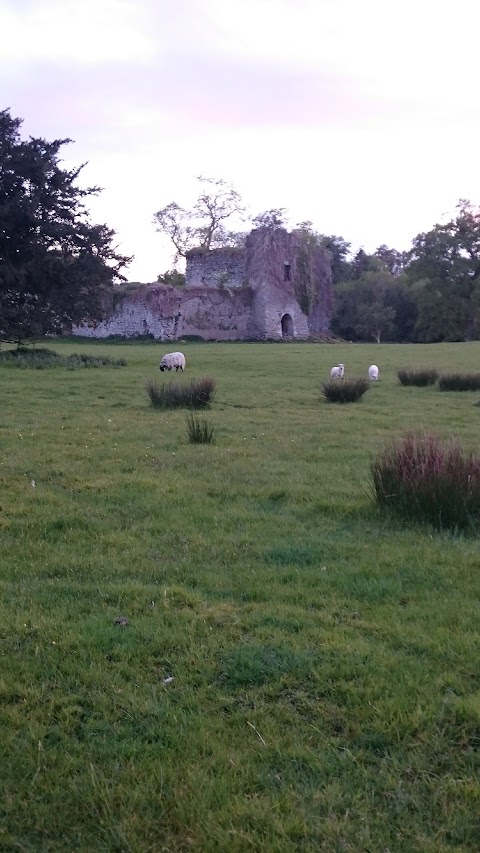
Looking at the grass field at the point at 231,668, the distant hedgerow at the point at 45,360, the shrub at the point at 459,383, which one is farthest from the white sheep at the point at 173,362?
the grass field at the point at 231,668

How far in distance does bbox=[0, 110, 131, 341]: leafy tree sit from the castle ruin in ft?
59.8

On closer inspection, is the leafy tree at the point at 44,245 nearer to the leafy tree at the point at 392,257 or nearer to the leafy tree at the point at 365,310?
the leafy tree at the point at 365,310

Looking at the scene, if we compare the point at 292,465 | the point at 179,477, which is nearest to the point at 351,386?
the point at 292,465

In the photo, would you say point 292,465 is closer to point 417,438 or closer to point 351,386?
point 417,438

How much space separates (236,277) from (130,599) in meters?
47.4

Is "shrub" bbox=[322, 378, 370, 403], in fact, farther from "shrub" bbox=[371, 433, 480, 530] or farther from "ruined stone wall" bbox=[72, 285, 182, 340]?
"ruined stone wall" bbox=[72, 285, 182, 340]

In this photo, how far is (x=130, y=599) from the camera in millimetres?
4453

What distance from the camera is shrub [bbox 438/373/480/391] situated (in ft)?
60.9

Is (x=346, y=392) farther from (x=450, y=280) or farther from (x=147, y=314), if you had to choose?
(x=450, y=280)

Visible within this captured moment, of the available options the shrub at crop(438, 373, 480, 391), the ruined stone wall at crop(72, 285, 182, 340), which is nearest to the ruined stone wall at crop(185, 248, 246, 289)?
the ruined stone wall at crop(72, 285, 182, 340)

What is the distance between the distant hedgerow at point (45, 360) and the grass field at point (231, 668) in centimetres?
1487

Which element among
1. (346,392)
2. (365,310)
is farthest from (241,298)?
(346,392)

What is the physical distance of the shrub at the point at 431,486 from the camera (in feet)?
19.9

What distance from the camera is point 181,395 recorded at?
45.7 feet
